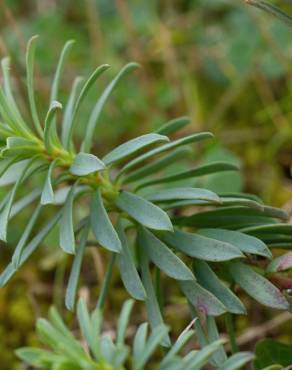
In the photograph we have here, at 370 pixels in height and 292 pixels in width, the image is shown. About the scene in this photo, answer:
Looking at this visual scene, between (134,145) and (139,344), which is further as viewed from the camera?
(134,145)

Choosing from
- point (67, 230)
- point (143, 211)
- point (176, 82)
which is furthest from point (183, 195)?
point (176, 82)

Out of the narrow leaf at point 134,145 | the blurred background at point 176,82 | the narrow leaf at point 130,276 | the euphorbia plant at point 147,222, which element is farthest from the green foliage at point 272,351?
the blurred background at point 176,82

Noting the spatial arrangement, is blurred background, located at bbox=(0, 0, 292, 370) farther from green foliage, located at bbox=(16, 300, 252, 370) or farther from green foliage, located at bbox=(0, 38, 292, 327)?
green foliage, located at bbox=(16, 300, 252, 370)

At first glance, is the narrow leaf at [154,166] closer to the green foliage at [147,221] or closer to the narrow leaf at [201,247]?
the green foliage at [147,221]

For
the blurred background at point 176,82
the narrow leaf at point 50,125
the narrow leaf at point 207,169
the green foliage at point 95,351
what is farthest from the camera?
Result: the blurred background at point 176,82

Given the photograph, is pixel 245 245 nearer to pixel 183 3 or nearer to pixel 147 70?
pixel 147 70

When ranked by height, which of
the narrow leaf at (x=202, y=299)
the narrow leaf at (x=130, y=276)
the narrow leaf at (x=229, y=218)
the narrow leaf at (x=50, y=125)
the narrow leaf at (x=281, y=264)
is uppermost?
the narrow leaf at (x=50, y=125)

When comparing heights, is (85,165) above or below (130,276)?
above

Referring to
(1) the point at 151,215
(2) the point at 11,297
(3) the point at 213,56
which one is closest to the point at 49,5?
(3) the point at 213,56

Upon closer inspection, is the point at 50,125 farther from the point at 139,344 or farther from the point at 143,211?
the point at 139,344

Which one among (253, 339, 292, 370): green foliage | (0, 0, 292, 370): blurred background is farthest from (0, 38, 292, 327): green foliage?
Result: (0, 0, 292, 370): blurred background
